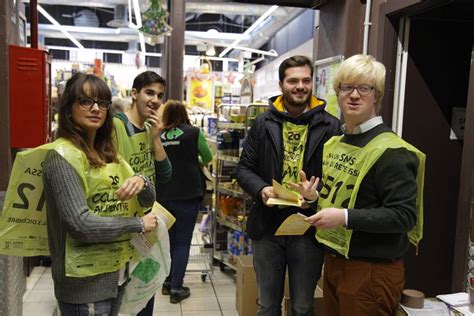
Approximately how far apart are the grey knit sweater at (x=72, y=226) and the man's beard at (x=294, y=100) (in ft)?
3.13

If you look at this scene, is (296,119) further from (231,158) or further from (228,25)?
(228,25)

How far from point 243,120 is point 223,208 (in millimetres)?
939

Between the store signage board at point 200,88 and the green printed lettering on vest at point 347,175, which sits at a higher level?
the store signage board at point 200,88

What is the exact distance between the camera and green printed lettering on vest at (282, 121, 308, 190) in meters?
2.10

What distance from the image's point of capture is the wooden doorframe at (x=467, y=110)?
6.53 feet

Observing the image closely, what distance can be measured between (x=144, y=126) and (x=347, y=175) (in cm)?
121

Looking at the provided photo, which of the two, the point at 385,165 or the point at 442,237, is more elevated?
the point at 385,165

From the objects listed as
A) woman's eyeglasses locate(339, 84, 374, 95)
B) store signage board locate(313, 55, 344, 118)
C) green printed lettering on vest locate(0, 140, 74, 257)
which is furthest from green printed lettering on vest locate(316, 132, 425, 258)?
store signage board locate(313, 55, 344, 118)

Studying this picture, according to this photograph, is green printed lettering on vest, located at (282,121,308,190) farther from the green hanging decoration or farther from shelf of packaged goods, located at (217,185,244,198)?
the green hanging decoration

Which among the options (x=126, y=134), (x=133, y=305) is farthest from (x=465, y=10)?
(x=133, y=305)

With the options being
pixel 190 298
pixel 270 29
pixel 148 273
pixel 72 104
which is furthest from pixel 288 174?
pixel 270 29

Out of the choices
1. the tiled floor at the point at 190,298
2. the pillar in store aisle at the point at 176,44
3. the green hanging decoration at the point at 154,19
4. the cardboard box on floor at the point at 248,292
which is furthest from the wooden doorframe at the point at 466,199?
the pillar in store aisle at the point at 176,44

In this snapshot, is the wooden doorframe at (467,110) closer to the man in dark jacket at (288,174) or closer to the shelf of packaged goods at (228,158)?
the man in dark jacket at (288,174)

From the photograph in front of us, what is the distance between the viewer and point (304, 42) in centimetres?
995
